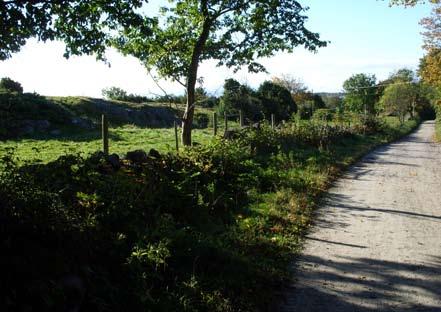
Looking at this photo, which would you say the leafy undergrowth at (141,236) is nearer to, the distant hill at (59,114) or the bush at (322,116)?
the distant hill at (59,114)

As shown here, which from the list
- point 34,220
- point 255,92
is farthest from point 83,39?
point 255,92

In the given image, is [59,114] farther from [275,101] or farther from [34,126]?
[275,101]

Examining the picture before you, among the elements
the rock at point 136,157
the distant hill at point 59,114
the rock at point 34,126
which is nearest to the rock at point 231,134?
the distant hill at point 59,114

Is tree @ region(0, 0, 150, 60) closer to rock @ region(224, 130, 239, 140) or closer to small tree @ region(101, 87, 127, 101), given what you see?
rock @ region(224, 130, 239, 140)

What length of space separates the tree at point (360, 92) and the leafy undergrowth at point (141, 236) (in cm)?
6747

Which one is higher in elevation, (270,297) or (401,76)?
(401,76)

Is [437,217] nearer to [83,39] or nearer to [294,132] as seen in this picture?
[83,39]

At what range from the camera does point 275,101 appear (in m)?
37.1

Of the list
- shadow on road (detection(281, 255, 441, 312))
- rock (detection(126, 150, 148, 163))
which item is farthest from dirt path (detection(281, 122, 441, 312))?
rock (detection(126, 150, 148, 163))

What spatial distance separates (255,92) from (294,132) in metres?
16.8

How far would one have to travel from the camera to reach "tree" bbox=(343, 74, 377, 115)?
78863 mm

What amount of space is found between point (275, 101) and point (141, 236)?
31.7 m

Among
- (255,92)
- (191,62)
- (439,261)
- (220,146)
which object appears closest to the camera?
(439,261)

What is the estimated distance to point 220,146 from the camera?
12398 millimetres
